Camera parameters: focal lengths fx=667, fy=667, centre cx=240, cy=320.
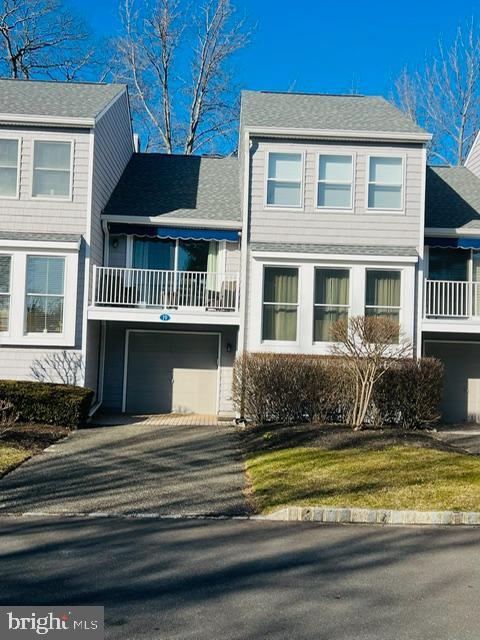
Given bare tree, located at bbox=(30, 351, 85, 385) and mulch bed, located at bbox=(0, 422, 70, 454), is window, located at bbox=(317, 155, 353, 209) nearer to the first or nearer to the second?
bare tree, located at bbox=(30, 351, 85, 385)

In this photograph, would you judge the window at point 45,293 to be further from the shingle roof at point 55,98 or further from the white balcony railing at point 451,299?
the white balcony railing at point 451,299

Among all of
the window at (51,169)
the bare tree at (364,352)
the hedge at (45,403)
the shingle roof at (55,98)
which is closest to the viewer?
the bare tree at (364,352)

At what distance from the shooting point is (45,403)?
1438cm

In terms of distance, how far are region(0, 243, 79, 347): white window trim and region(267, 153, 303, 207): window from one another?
502 cm

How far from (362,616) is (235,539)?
2.27 meters

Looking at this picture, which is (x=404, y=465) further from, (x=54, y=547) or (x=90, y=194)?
(x=90, y=194)

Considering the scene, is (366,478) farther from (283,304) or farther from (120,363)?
(120,363)

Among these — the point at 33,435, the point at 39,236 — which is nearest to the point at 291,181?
the point at 39,236

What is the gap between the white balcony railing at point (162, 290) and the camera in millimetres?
16281

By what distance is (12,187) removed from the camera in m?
15.8

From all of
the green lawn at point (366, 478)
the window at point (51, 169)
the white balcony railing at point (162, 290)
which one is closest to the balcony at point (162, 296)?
the white balcony railing at point (162, 290)

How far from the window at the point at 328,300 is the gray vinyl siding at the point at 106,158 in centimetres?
552

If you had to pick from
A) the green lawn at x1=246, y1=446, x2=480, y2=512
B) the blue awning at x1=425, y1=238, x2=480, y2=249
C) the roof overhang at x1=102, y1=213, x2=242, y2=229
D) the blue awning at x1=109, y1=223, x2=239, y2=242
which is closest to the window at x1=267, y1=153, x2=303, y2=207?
the roof overhang at x1=102, y1=213, x2=242, y2=229

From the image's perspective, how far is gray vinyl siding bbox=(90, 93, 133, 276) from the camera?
16.2m
